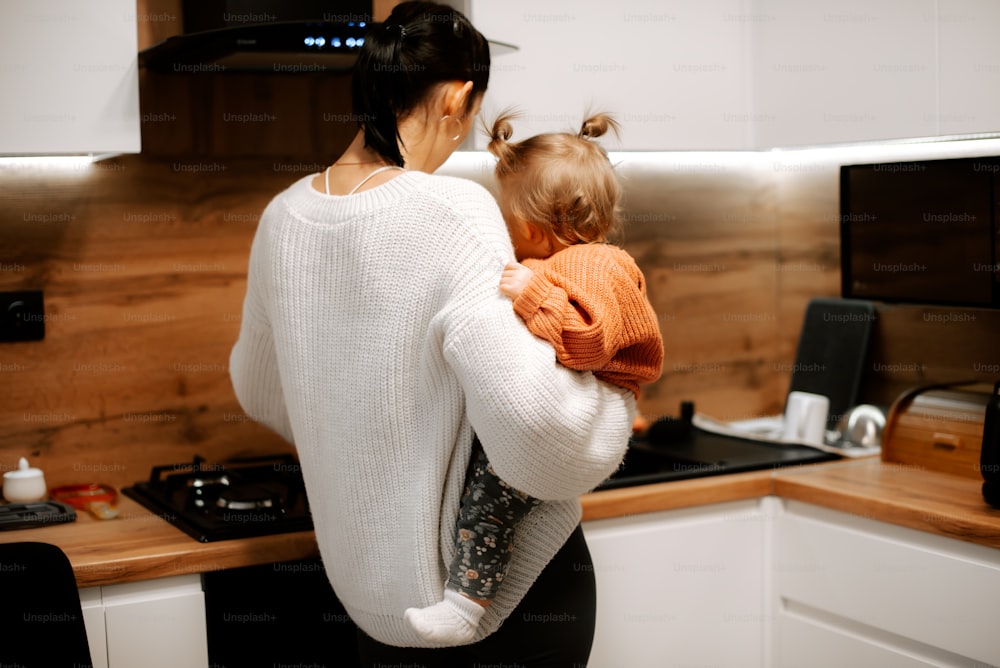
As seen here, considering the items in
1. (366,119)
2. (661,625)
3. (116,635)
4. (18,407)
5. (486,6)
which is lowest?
(661,625)

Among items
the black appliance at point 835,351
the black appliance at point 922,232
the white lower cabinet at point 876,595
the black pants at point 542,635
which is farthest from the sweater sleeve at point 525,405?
the black appliance at point 835,351

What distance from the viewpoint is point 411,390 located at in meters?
1.37

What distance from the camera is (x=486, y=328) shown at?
4.17ft

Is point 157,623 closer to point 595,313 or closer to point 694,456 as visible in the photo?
point 595,313

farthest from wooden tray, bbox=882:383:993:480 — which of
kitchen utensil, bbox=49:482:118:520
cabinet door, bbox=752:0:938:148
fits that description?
kitchen utensil, bbox=49:482:118:520

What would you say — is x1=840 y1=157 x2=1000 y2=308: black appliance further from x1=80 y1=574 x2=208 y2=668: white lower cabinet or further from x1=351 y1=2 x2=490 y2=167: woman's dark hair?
x1=80 y1=574 x2=208 y2=668: white lower cabinet

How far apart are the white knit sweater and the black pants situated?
0.04m

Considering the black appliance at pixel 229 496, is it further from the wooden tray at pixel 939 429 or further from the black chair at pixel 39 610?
the wooden tray at pixel 939 429

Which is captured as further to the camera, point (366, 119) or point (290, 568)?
point (290, 568)

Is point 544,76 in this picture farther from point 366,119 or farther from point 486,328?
point 486,328

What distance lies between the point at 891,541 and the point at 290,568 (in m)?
1.06

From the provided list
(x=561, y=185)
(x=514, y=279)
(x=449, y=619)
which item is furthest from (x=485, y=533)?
(x=561, y=185)

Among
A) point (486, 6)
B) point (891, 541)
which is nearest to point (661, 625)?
point (891, 541)

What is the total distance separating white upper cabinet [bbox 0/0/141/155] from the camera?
1.72 m
